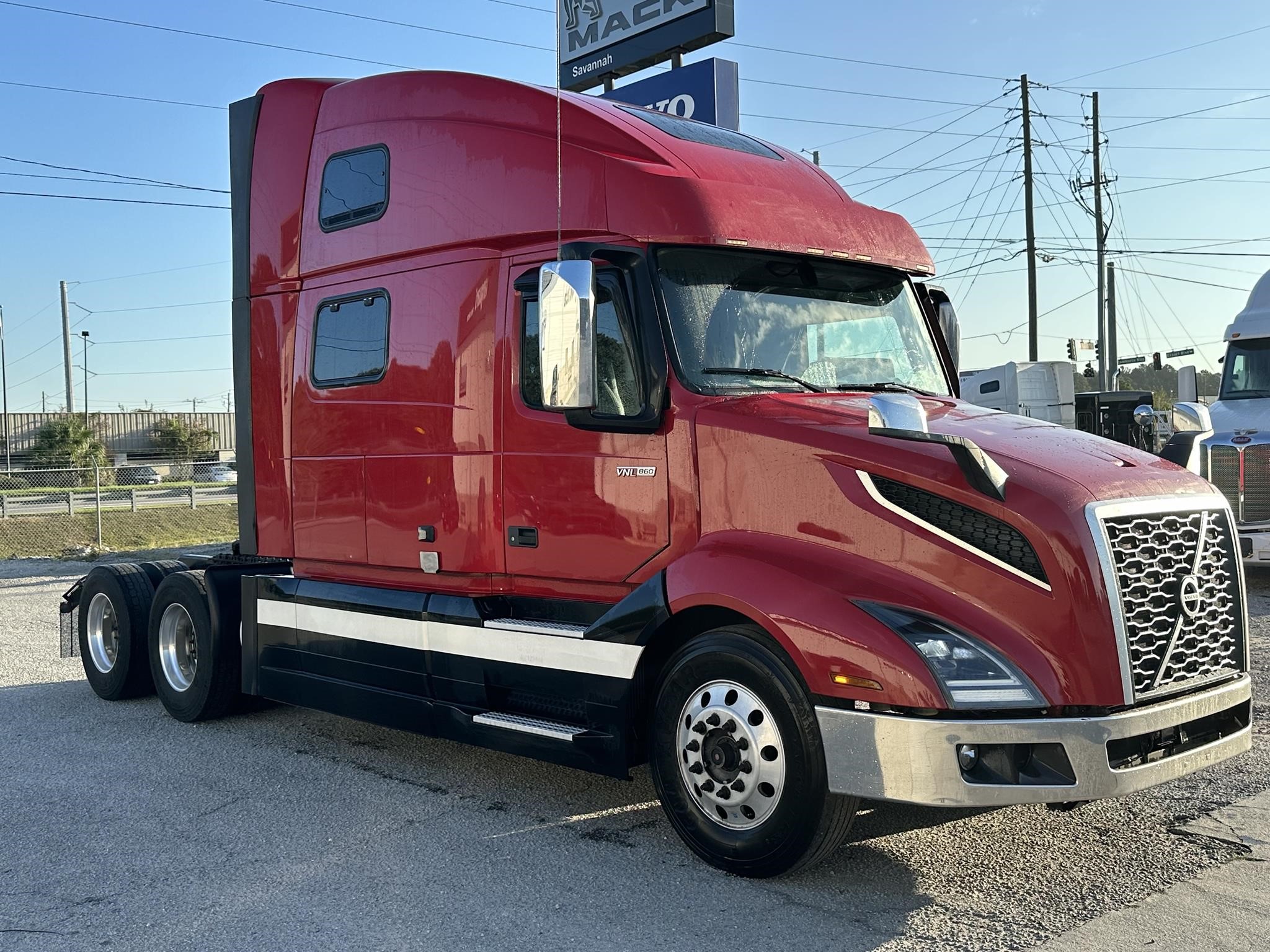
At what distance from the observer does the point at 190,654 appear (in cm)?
805

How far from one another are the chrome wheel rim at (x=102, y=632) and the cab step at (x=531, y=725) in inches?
164

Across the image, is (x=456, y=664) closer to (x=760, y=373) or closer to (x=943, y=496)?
(x=760, y=373)

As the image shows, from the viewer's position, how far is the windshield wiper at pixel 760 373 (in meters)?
5.21

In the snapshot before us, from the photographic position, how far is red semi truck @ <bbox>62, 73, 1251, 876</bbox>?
4.28 metres

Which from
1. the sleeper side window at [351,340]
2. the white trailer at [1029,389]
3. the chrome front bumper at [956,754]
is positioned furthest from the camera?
the white trailer at [1029,389]

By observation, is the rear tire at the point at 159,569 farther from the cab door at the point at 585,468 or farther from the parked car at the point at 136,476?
the parked car at the point at 136,476

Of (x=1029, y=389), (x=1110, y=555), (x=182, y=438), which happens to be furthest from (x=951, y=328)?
(x=182, y=438)

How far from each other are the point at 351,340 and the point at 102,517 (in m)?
32.3

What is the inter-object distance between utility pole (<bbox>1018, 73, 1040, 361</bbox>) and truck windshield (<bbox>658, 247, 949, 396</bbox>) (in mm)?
33078

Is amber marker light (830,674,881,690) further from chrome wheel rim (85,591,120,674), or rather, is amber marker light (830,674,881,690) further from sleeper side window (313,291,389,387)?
chrome wheel rim (85,591,120,674)

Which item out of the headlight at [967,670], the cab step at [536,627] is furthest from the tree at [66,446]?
the headlight at [967,670]

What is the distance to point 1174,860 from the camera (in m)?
4.75

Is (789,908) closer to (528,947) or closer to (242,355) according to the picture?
(528,947)

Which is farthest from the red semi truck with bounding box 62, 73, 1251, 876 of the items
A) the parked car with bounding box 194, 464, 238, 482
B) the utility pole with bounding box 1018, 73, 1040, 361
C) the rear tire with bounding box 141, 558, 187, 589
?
the parked car with bounding box 194, 464, 238, 482
